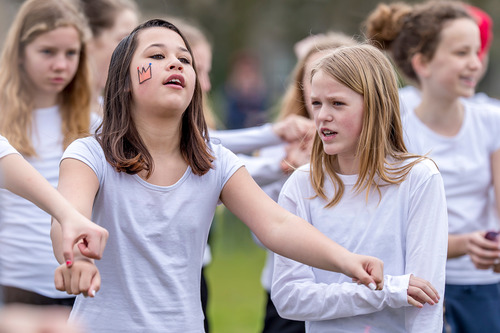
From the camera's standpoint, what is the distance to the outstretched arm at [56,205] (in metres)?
2.14

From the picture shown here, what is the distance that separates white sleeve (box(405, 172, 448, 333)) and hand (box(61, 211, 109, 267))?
3.82 ft

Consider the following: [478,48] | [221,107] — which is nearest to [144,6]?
[221,107]

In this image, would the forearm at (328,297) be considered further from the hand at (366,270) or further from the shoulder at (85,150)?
the shoulder at (85,150)

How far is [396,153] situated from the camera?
9.41 feet

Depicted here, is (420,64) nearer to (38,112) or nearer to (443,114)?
(443,114)

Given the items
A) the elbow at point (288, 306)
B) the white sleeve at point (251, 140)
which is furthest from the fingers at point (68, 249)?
the white sleeve at point (251, 140)

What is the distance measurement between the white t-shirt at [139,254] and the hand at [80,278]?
36 cm

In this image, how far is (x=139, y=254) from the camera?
8.27ft

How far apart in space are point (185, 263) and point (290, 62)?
55.5 ft

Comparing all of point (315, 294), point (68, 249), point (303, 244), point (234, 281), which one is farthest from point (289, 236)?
point (234, 281)

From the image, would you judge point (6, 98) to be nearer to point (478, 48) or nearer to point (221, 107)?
point (478, 48)

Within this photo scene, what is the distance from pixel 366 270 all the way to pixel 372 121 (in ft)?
2.17

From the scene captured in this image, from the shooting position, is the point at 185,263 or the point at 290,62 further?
the point at 290,62

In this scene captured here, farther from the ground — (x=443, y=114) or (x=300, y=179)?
(x=443, y=114)
